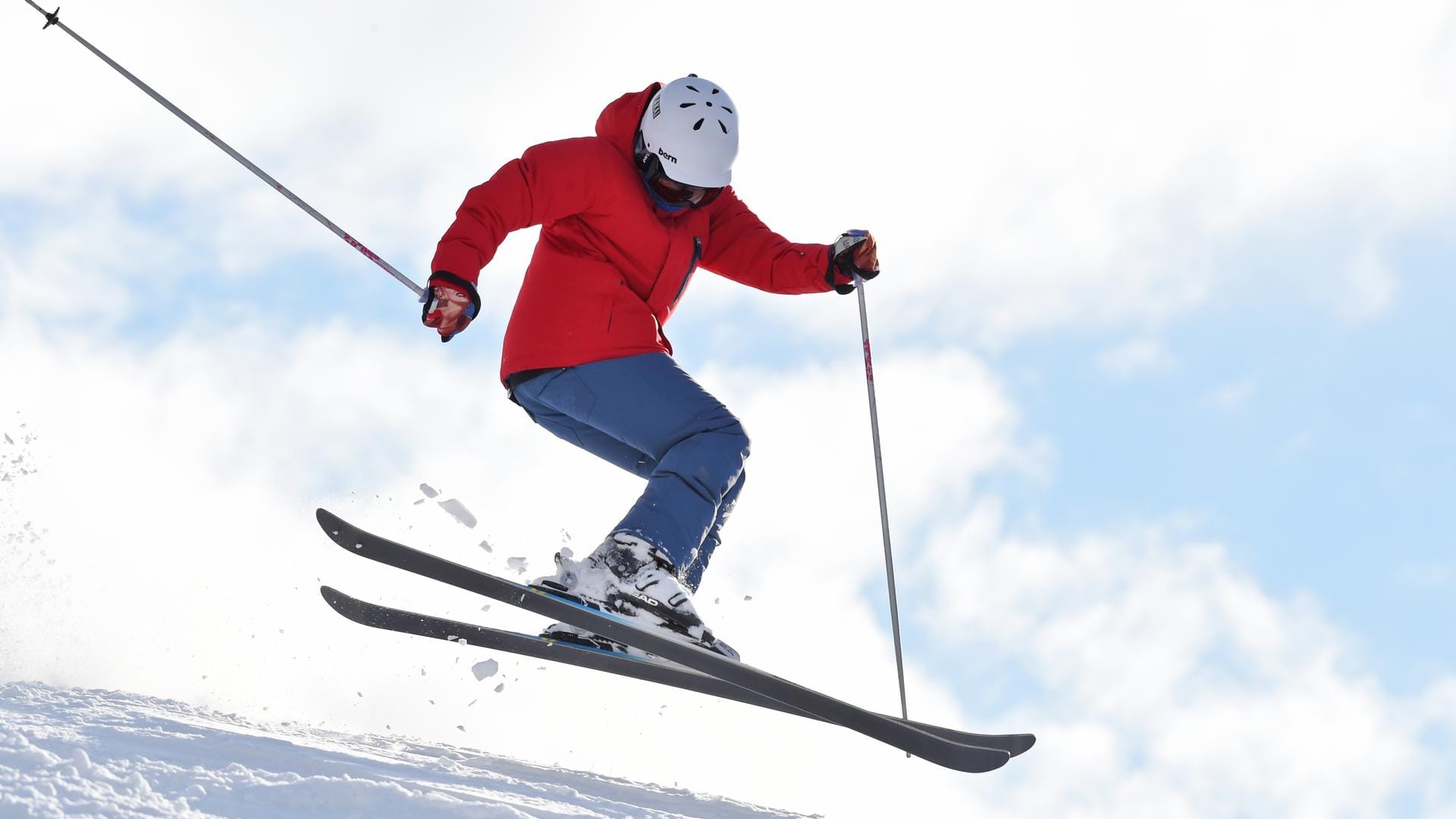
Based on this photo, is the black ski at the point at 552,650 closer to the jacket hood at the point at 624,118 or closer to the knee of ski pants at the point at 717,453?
the knee of ski pants at the point at 717,453

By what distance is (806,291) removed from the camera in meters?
5.28

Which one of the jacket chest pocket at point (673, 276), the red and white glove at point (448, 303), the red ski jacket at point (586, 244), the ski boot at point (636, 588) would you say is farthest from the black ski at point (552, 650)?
→ the jacket chest pocket at point (673, 276)

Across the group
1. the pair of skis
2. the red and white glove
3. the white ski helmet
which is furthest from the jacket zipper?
the pair of skis

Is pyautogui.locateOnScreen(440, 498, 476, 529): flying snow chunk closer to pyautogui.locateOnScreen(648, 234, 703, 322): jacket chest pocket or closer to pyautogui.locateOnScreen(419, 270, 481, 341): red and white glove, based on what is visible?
pyautogui.locateOnScreen(419, 270, 481, 341): red and white glove

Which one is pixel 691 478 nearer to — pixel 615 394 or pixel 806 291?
pixel 615 394

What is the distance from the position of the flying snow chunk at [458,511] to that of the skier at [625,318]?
0.47 metres

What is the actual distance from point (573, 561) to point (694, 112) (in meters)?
1.72

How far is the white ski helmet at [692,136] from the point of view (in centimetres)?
445

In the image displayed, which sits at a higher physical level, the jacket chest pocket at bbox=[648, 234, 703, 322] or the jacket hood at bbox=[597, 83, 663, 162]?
the jacket hood at bbox=[597, 83, 663, 162]

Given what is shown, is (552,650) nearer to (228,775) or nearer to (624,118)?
(228,775)

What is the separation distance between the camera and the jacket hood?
15.3 ft

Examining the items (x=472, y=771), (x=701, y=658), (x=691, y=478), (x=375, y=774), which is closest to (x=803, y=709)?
(x=701, y=658)

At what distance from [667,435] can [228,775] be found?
1.94 metres

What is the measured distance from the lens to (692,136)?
14.6 feet
